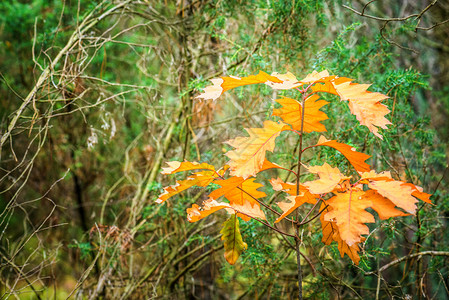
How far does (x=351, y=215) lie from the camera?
0.92m

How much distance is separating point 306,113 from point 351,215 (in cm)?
43

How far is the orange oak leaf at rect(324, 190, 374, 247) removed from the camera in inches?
35.0

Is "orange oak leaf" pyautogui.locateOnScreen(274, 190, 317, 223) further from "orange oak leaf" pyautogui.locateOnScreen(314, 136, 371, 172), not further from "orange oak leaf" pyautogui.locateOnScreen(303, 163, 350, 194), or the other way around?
"orange oak leaf" pyautogui.locateOnScreen(314, 136, 371, 172)

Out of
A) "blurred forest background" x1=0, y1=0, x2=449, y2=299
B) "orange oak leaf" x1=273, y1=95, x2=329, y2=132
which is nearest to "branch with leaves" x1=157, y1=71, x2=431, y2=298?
"orange oak leaf" x1=273, y1=95, x2=329, y2=132

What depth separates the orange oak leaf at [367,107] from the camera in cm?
98

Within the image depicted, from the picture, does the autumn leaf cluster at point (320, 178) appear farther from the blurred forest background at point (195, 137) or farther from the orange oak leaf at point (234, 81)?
the blurred forest background at point (195, 137)

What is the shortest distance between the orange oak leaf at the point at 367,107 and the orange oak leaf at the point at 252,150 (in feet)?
0.80

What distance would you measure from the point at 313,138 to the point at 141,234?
153 cm

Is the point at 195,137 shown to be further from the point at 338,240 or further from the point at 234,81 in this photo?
the point at 338,240

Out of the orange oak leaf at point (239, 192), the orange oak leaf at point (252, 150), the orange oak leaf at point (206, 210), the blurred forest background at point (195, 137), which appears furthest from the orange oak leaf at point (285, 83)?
the blurred forest background at point (195, 137)

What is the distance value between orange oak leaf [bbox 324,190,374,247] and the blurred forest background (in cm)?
45

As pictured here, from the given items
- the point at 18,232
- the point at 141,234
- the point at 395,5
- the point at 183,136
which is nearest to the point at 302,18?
the point at 183,136

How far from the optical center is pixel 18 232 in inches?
157

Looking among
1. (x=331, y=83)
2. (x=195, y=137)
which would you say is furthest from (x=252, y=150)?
(x=195, y=137)
